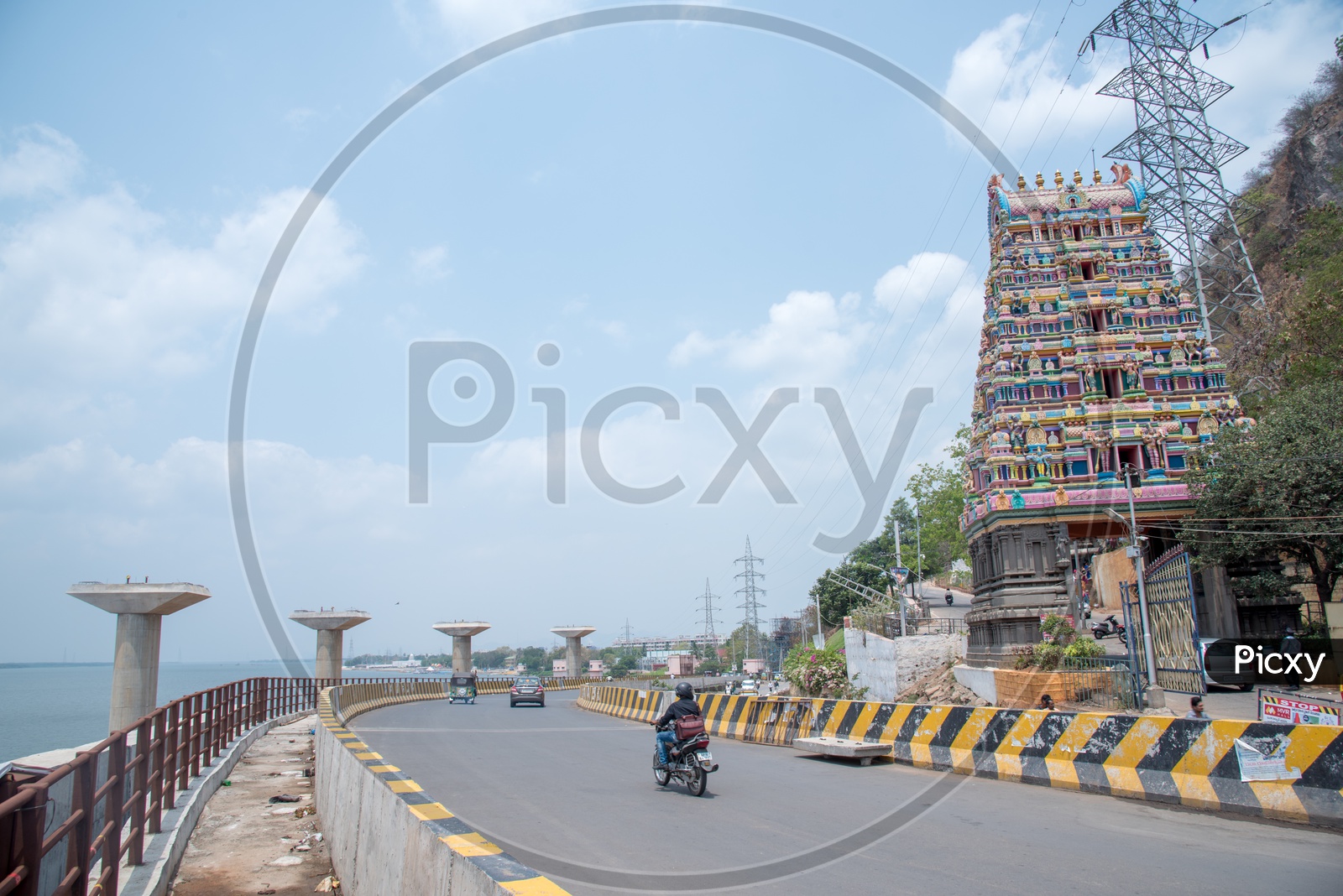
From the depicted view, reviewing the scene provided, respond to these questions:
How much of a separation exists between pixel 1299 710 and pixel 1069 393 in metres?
21.4

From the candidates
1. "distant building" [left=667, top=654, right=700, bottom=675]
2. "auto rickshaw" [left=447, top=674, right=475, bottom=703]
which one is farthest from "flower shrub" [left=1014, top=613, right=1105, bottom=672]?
"distant building" [left=667, top=654, right=700, bottom=675]

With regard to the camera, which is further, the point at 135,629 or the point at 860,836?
the point at 135,629

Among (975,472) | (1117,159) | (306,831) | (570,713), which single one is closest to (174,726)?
(306,831)

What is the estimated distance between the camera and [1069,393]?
1227 inches

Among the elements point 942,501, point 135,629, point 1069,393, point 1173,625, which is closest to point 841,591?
point 942,501

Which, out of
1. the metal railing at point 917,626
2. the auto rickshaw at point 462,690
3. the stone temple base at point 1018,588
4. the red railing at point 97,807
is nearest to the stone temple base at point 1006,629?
the stone temple base at point 1018,588

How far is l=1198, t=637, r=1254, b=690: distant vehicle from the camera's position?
23.9 metres

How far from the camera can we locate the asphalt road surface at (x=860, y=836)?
671 cm

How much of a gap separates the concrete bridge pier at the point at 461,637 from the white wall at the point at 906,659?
2814 centimetres

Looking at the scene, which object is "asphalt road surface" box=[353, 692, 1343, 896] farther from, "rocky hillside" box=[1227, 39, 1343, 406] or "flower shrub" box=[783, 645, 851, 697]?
"rocky hillside" box=[1227, 39, 1343, 406]

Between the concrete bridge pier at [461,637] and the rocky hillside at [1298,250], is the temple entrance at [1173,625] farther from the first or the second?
the concrete bridge pier at [461,637]

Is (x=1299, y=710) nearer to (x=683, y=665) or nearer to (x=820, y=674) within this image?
(x=820, y=674)

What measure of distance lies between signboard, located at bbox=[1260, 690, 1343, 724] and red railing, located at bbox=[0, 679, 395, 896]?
1303cm

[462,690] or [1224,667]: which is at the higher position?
[1224,667]
